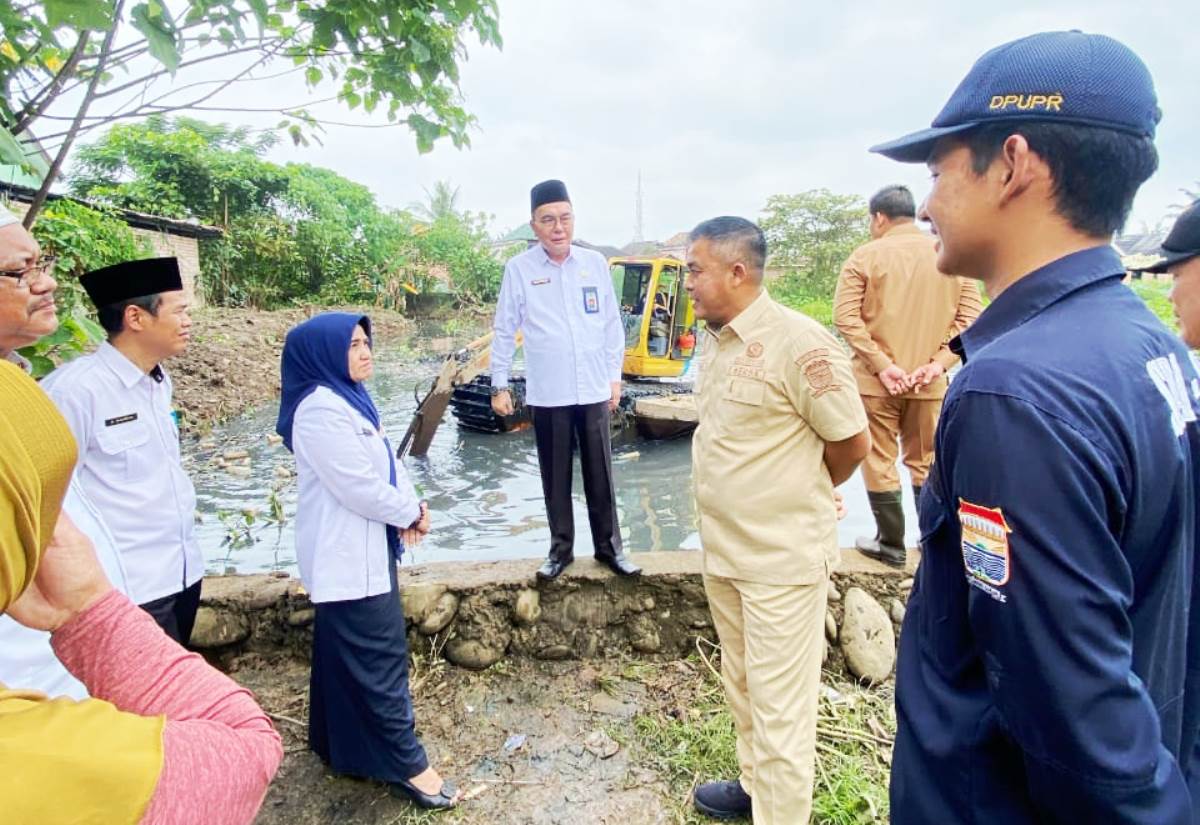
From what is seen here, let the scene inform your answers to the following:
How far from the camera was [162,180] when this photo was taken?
746 inches

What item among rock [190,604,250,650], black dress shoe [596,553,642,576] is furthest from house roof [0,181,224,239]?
black dress shoe [596,553,642,576]

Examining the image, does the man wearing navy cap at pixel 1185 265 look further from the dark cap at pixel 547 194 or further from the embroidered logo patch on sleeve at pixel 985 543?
the dark cap at pixel 547 194

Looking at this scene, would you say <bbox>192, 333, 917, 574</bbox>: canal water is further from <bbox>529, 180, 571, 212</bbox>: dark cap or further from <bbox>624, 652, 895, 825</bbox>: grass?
<bbox>529, 180, 571, 212</bbox>: dark cap

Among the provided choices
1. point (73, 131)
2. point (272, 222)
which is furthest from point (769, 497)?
point (272, 222)

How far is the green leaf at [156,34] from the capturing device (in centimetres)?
178

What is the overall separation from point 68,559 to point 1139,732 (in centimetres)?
145

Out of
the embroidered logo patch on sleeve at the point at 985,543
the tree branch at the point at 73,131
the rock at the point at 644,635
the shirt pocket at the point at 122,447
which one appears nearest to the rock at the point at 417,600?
the rock at the point at 644,635

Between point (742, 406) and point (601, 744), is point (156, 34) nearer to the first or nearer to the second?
point (742, 406)

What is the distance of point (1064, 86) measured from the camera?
0.89m

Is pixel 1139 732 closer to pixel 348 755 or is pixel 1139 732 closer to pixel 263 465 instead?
pixel 348 755

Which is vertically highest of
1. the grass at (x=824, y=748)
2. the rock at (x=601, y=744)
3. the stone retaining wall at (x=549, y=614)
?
the stone retaining wall at (x=549, y=614)

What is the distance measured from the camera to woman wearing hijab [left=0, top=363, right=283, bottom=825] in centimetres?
71

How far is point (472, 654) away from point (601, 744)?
31.3 inches

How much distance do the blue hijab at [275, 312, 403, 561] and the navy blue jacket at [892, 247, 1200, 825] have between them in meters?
1.91
